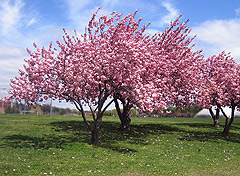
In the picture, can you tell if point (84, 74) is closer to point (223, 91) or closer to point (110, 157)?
point (110, 157)

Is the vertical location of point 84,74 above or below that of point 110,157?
above

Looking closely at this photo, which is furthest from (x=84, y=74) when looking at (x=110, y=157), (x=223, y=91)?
(x=223, y=91)

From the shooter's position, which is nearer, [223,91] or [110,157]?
[110,157]

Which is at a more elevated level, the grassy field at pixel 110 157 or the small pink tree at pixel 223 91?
the small pink tree at pixel 223 91

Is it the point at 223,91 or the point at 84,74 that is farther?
the point at 223,91

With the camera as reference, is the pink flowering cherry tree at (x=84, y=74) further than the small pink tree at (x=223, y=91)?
No

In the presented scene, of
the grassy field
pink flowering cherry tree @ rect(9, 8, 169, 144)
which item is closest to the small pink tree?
the grassy field

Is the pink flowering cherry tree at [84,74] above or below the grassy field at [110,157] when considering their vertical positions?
above

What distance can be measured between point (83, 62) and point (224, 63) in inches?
821

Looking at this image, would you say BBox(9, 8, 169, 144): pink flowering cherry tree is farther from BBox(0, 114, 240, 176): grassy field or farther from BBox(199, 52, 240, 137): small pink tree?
BBox(199, 52, 240, 137): small pink tree

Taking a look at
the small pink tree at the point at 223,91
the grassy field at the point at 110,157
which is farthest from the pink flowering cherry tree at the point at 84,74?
the small pink tree at the point at 223,91

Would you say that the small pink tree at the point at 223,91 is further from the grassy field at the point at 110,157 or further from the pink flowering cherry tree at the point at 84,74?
the pink flowering cherry tree at the point at 84,74

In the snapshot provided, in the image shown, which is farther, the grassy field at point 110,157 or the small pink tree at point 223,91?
the small pink tree at point 223,91

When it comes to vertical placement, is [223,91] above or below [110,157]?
above
